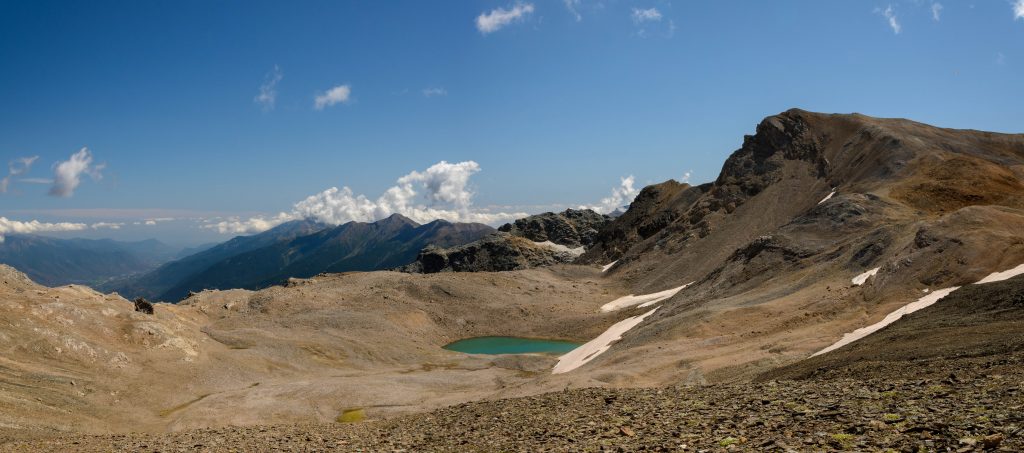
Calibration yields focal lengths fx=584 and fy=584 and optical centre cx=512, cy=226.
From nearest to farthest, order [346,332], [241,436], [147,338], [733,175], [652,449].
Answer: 1. [652,449]
2. [241,436]
3. [147,338]
4. [346,332]
5. [733,175]

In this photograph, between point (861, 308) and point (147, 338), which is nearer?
point (861, 308)

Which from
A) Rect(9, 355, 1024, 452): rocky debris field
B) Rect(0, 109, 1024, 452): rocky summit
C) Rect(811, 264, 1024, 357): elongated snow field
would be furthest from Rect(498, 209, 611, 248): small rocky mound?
Rect(9, 355, 1024, 452): rocky debris field

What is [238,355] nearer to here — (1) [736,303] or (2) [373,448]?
(2) [373,448]

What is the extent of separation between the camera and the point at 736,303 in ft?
201

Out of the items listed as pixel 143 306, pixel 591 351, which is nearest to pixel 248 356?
pixel 143 306

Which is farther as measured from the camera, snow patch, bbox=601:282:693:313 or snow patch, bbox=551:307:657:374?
snow patch, bbox=601:282:693:313

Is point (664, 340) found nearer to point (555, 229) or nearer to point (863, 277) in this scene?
point (863, 277)

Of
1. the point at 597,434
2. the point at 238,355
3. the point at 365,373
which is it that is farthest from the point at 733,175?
the point at 597,434

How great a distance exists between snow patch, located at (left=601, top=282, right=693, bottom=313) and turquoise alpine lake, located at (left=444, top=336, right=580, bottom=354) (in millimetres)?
15213

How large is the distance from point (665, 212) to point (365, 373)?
9549cm

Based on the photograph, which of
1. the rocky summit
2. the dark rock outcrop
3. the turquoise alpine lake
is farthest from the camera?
the turquoise alpine lake

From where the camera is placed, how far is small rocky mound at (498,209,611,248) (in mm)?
181875

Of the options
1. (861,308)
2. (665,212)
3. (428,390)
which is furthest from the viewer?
(665,212)

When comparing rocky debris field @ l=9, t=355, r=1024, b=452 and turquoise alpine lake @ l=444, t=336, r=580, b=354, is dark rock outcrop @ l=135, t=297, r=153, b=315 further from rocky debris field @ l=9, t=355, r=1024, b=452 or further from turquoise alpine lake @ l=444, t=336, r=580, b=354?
rocky debris field @ l=9, t=355, r=1024, b=452
